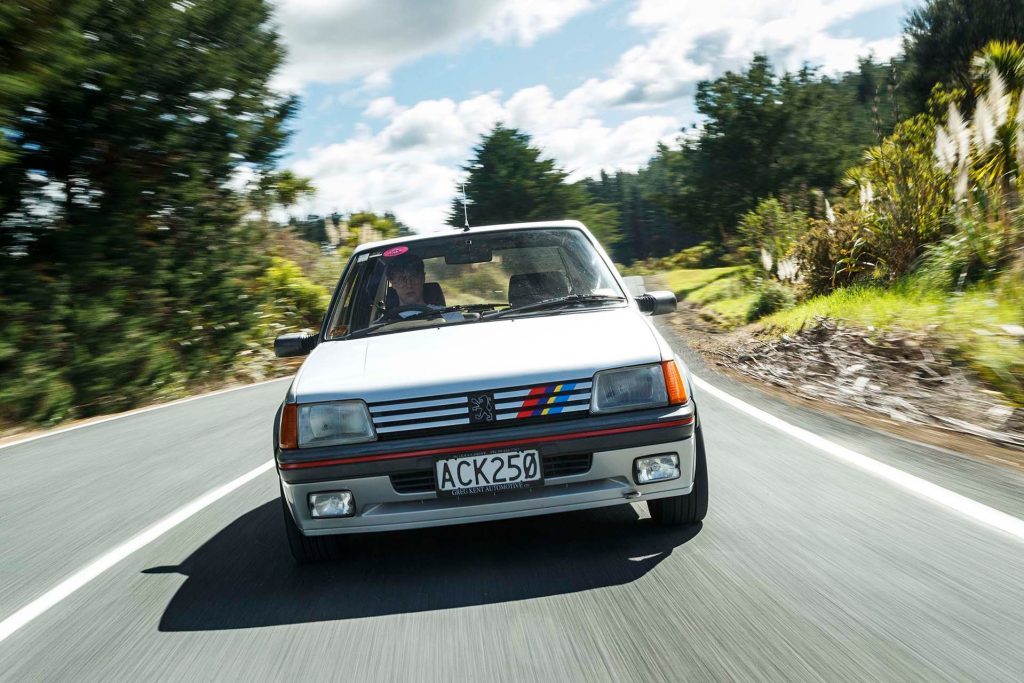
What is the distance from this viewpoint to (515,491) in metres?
3.78

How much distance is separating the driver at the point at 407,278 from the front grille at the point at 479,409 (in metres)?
1.28

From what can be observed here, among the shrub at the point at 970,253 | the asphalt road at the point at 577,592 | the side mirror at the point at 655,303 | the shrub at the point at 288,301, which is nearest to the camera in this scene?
the asphalt road at the point at 577,592

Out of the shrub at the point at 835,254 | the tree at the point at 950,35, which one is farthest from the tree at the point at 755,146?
the shrub at the point at 835,254

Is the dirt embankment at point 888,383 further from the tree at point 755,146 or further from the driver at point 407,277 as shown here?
the tree at point 755,146

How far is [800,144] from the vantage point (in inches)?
1827

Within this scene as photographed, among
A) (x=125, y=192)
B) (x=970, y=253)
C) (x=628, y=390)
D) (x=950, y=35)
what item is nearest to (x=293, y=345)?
(x=628, y=390)

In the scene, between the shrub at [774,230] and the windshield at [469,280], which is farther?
the shrub at [774,230]

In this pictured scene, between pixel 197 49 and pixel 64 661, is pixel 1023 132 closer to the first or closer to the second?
pixel 64 661

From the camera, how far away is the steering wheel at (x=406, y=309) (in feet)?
16.1

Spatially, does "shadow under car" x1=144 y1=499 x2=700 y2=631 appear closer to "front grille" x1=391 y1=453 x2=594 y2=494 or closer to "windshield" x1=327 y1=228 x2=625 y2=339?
"front grille" x1=391 y1=453 x2=594 y2=494

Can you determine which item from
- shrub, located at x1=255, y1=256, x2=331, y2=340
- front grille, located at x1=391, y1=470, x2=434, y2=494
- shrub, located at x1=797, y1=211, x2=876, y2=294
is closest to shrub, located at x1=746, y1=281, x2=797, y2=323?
shrub, located at x1=797, y1=211, x2=876, y2=294

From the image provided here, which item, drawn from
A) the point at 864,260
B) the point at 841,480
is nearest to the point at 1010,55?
the point at 864,260

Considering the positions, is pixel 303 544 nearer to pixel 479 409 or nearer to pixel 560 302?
pixel 479 409

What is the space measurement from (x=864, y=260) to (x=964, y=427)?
7.46 m
